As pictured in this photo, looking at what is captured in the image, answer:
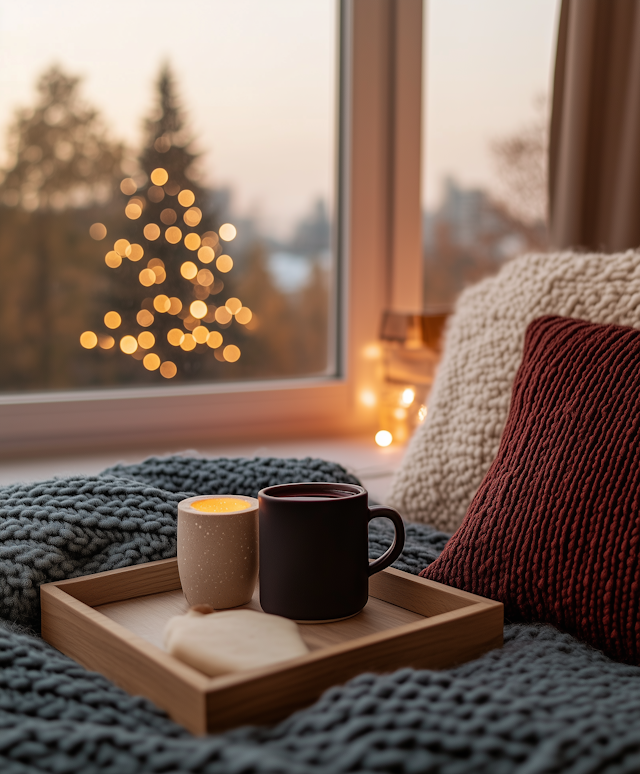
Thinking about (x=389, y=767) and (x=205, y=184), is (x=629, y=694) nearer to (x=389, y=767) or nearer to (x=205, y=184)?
(x=389, y=767)

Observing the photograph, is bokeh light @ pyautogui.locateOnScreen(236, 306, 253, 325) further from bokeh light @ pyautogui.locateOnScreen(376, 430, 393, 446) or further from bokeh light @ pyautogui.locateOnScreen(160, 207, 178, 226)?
bokeh light @ pyautogui.locateOnScreen(376, 430, 393, 446)

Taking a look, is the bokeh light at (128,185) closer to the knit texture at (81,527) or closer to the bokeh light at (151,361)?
the bokeh light at (151,361)

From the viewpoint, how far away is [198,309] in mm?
1705

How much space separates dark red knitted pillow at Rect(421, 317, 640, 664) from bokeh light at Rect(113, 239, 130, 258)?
3.56 ft

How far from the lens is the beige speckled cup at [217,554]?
0.69 m

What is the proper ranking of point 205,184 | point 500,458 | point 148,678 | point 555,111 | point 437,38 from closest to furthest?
1. point 148,678
2. point 500,458
3. point 555,111
4. point 205,184
5. point 437,38

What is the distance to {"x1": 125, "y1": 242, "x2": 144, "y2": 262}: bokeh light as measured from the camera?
1659mm

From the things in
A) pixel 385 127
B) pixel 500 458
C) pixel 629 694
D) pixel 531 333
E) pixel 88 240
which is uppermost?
pixel 385 127

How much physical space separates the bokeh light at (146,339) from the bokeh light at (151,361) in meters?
0.02

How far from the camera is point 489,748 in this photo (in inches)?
17.7

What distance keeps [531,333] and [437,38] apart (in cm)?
119

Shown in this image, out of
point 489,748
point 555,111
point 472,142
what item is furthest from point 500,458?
point 472,142

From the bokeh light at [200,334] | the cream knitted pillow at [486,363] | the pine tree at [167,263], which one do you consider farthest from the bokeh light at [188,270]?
the cream knitted pillow at [486,363]

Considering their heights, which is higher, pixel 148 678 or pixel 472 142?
pixel 472 142
